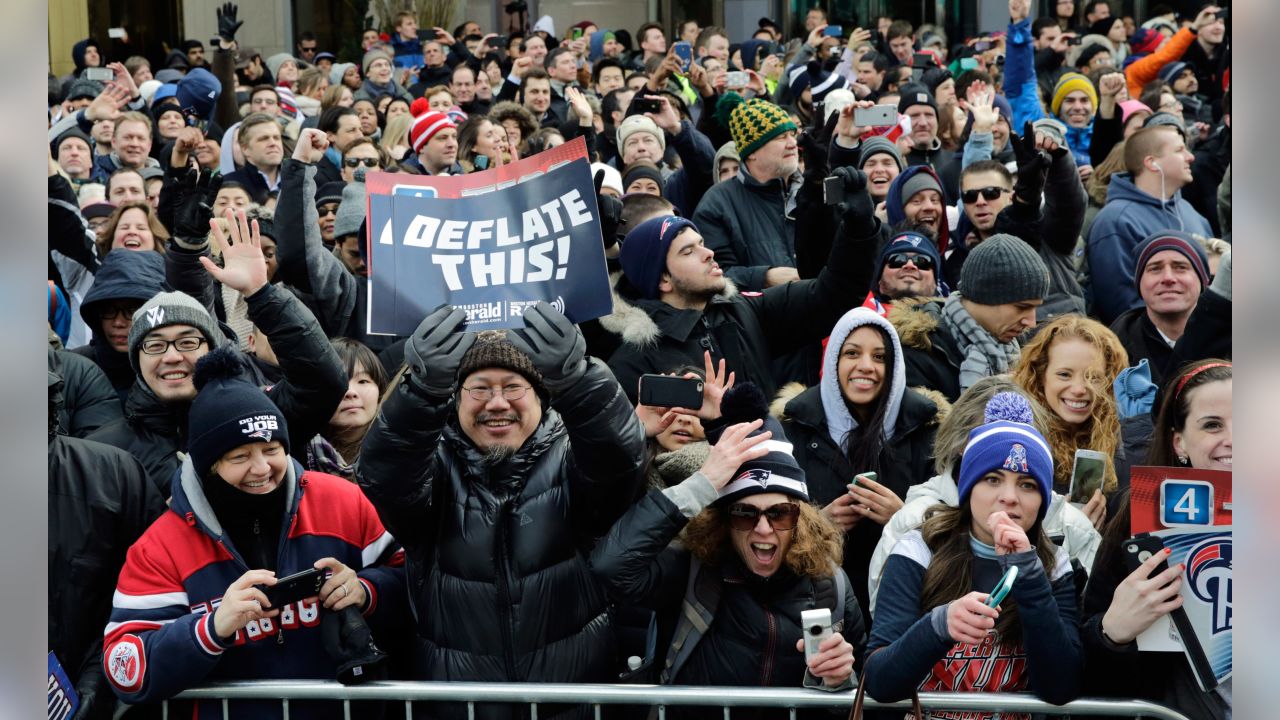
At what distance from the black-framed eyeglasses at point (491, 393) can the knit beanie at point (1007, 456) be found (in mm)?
1072

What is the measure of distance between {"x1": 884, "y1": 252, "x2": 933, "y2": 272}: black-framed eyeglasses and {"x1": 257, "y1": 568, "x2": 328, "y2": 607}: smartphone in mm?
2942

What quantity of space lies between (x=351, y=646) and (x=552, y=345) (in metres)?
0.89

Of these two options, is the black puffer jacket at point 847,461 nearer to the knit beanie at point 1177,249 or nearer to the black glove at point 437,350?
the knit beanie at point 1177,249

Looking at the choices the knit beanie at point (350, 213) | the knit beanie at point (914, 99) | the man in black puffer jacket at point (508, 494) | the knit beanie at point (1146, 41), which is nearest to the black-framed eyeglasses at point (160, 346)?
the man in black puffer jacket at point (508, 494)

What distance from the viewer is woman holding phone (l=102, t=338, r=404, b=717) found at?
11.3ft

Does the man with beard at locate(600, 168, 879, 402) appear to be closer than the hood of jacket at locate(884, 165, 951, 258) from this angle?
Yes

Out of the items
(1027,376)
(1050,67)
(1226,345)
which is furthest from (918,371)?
(1050,67)

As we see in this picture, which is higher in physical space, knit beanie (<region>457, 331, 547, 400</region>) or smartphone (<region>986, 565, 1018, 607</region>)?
knit beanie (<region>457, 331, 547, 400</region>)

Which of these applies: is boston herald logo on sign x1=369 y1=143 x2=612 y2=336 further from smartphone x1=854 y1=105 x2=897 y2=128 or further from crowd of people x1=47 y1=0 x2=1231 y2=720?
smartphone x1=854 y1=105 x2=897 y2=128

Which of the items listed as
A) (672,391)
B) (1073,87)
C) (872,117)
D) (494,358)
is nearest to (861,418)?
(672,391)

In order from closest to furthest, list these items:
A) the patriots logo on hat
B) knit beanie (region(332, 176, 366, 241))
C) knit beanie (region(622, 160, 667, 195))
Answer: the patriots logo on hat → knit beanie (region(332, 176, 366, 241)) → knit beanie (region(622, 160, 667, 195))

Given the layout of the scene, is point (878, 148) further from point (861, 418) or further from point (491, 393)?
point (491, 393)

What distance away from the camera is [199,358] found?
13.4ft

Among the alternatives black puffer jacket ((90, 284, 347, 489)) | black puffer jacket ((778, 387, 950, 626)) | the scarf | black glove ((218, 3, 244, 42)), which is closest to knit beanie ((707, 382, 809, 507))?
black puffer jacket ((778, 387, 950, 626))
